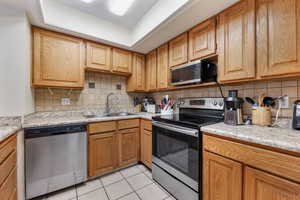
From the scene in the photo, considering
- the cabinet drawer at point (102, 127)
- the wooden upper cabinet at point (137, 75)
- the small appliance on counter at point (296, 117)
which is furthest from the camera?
the wooden upper cabinet at point (137, 75)

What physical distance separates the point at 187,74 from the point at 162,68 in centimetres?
60

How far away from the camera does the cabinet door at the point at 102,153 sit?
1.75 meters

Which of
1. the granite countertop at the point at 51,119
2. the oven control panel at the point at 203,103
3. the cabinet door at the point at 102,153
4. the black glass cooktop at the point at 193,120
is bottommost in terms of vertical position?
the cabinet door at the point at 102,153

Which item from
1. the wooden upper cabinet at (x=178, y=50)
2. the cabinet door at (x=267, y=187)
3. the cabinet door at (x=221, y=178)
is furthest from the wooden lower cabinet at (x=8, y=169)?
the wooden upper cabinet at (x=178, y=50)

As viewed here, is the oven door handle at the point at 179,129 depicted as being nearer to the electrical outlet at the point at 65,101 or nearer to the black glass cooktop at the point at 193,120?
the black glass cooktop at the point at 193,120

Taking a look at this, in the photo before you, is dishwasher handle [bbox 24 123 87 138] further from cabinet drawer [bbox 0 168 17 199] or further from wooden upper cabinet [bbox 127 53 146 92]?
wooden upper cabinet [bbox 127 53 146 92]

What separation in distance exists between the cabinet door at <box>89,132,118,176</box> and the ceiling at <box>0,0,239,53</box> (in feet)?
5.04

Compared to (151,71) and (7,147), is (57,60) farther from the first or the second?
(151,71)

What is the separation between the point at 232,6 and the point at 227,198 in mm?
1792

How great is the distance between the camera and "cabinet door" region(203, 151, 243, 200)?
954 mm

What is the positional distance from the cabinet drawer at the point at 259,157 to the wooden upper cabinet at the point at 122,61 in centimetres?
189

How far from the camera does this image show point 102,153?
6.01ft

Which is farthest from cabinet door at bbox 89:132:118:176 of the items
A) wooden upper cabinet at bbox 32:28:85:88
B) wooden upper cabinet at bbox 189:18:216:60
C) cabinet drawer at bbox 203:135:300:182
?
wooden upper cabinet at bbox 189:18:216:60

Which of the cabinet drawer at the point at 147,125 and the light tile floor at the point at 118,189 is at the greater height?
the cabinet drawer at the point at 147,125
